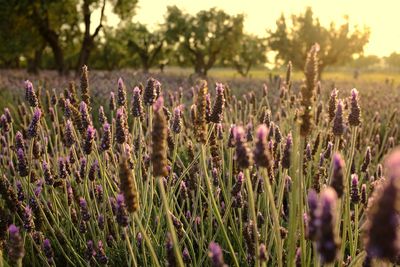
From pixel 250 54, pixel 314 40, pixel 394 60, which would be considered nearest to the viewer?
pixel 314 40

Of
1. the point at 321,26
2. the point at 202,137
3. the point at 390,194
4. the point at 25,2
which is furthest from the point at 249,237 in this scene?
the point at 321,26

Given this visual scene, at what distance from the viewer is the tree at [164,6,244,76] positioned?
40.6m

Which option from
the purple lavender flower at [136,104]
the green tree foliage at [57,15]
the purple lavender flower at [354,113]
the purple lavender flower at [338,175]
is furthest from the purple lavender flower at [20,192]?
the green tree foliage at [57,15]

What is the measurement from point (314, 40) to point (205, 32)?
31.0 ft

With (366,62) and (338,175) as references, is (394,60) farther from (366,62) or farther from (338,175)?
(338,175)

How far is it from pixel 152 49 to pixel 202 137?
55.0 m

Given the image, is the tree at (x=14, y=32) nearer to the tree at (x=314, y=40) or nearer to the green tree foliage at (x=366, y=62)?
the tree at (x=314, y=40)

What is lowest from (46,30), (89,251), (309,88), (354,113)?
(89,251)

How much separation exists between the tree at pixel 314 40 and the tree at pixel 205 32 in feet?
11.3

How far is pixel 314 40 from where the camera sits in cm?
3738

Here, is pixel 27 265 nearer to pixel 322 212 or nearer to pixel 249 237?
pixel 249 237

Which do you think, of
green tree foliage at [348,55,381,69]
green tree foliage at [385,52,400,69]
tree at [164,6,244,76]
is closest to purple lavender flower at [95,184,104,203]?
tree at [164,6,244,76]

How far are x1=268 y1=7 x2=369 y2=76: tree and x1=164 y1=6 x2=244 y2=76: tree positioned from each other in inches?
136

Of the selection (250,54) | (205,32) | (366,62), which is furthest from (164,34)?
(366,62)
